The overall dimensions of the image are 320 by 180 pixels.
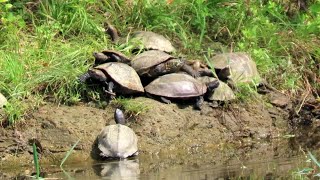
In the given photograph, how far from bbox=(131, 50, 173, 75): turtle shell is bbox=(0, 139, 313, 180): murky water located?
42.1 inches

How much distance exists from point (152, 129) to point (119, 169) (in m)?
0.99

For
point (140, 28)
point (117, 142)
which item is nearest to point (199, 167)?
point (117, 142)

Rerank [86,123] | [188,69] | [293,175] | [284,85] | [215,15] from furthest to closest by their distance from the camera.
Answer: [215,15]
[284,85]
[188,69]
[86,123]
[293,175]

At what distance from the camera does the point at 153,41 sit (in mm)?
7773

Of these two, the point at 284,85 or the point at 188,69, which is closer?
the point at 188,69

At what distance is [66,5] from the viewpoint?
8133 millimetres

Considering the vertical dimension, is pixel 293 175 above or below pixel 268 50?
above

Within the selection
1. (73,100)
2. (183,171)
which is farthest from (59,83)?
(183,171)

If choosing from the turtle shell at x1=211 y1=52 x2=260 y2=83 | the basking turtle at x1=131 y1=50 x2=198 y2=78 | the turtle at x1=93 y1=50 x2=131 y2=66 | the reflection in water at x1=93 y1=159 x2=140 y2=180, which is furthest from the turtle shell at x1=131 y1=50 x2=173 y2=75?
the reflection in water at x1=93 y1=159 x2=140 y2=180

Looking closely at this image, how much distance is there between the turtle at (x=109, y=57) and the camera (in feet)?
23.8

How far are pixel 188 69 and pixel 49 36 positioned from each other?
1.63m

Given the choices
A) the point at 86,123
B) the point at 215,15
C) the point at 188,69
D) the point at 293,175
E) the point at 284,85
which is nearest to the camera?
the point at 293,175

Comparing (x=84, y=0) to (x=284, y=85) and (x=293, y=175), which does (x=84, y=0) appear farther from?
(x=293, y=175)

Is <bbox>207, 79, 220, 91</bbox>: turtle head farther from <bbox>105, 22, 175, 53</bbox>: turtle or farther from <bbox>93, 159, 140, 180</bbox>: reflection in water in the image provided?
<bbox>93, 159, 140, 180</bbox>: reflection in water
